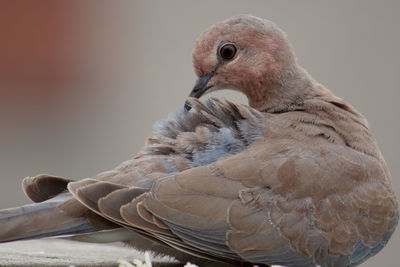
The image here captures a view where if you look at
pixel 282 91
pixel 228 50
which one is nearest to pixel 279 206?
pixel 282 91

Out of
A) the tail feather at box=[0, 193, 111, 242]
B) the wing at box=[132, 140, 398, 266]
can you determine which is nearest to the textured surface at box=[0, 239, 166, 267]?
the tail feather at box=[0, 193, 111, 242]

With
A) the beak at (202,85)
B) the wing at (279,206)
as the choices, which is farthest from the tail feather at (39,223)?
the beak at (202,85)

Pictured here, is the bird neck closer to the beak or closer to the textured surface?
the beak

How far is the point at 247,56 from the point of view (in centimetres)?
351

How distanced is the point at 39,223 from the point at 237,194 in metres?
0.64

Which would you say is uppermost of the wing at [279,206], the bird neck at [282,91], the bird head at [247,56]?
the bird head at [247,56]

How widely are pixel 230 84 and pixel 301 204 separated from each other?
0.77m

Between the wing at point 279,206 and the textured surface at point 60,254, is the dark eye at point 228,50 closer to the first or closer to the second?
the wing at point 279,206

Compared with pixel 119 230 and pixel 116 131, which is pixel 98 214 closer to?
pixel 119 230

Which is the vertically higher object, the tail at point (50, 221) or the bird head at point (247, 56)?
the bird head at point (247, 56)

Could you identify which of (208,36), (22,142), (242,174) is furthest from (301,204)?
(22,142)

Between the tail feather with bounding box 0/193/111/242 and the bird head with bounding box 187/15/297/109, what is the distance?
0.95 metres

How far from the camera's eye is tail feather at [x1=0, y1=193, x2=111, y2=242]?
2.80m

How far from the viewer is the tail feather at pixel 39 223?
2.80 meters
